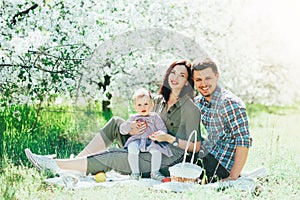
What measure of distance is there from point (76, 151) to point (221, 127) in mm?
1760

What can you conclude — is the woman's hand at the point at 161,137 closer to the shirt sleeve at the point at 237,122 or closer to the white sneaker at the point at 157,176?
the white sneaker at the point at 157,176

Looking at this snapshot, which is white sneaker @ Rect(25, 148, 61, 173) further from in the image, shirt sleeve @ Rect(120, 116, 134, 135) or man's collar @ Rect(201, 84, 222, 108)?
man's collar @ Rect(201, 84, 222, 108)

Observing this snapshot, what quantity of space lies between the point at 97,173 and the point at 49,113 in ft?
7.94

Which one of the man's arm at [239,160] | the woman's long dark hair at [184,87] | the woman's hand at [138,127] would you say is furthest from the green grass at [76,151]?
the woman's long dark hair at [184,87]

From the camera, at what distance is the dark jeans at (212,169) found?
3799 millimetres

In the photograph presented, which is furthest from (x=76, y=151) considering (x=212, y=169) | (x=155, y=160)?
(x=212, y=169)

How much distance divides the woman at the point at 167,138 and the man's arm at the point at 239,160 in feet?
1.06

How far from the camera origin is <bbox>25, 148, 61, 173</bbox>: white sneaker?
3801 mm

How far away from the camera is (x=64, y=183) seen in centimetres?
357

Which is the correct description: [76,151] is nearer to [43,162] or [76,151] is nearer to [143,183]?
[43,162]

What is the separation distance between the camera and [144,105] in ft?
13.0

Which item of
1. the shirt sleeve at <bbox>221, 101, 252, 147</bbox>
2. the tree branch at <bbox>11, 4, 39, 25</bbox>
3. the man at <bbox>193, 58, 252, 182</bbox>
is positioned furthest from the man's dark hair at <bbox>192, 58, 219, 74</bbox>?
Answer: the tree branch at <bbox>11, 4, 39, 25</bbox>

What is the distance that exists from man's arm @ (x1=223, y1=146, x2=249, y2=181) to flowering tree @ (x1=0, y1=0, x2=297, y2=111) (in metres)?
2.02

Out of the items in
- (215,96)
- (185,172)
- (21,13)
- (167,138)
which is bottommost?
(185,172)
